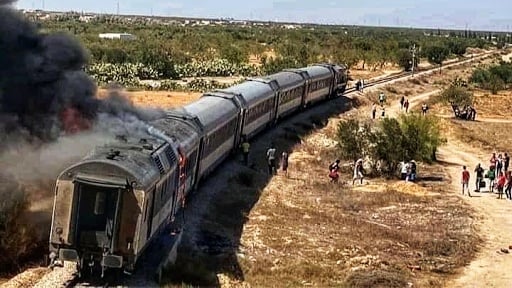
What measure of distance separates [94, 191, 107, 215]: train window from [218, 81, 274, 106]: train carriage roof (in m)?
16.9

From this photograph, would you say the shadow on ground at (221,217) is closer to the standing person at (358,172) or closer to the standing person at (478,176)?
the standing person at (358,172)

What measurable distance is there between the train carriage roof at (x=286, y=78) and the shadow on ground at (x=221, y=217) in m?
2.79

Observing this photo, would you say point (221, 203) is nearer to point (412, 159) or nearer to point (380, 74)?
point (412, 159)

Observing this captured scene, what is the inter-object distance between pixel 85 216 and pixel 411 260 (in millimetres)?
10059

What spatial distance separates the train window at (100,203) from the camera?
15.6 meters

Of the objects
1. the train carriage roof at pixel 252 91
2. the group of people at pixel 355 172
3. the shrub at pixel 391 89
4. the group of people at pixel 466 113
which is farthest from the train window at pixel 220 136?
the shrub at pixel 391 89

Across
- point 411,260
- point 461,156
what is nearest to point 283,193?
point 411,260

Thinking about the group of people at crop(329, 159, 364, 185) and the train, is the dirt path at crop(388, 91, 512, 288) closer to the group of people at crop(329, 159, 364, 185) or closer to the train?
the group of people at crop(329, 159, 364, 185)

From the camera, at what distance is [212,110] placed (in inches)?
1044

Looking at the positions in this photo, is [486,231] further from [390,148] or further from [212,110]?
[212,110]

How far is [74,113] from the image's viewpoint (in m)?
19.6

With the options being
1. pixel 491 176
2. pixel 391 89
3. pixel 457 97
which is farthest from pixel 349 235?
pixel 391 89

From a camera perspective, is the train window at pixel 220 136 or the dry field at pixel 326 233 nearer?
the dry field at pixel 326 233

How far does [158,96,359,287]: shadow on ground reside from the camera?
17.8 m
